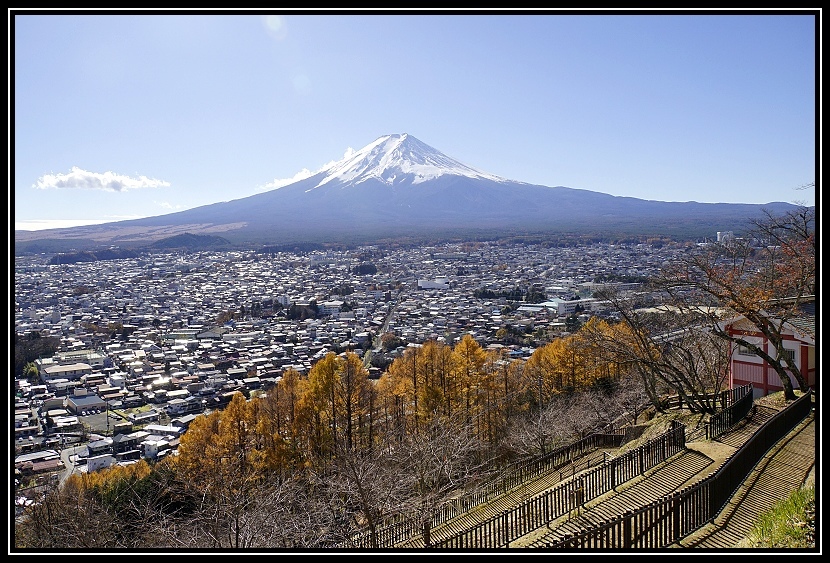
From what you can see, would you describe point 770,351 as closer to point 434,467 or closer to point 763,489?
point 763,489

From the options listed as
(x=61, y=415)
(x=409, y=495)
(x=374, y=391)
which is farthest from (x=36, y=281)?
(x=409, y=495)

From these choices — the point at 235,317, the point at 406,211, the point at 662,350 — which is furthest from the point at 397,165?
the point at 662,350

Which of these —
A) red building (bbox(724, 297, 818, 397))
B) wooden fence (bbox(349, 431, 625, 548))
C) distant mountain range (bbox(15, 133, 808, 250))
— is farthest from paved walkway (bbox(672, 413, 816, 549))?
distant mountain range (bbox(15, 133, 808, 250))

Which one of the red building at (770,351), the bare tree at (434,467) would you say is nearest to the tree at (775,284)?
the red building at (770,351)

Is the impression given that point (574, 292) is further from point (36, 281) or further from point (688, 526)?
point (36, 281)

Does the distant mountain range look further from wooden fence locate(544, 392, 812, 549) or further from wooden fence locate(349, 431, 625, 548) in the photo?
wooden fence locate(544, 392, 812, 549)

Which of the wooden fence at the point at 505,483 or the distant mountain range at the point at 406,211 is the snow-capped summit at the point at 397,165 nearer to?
the distant mountain range at the point at 406,211
